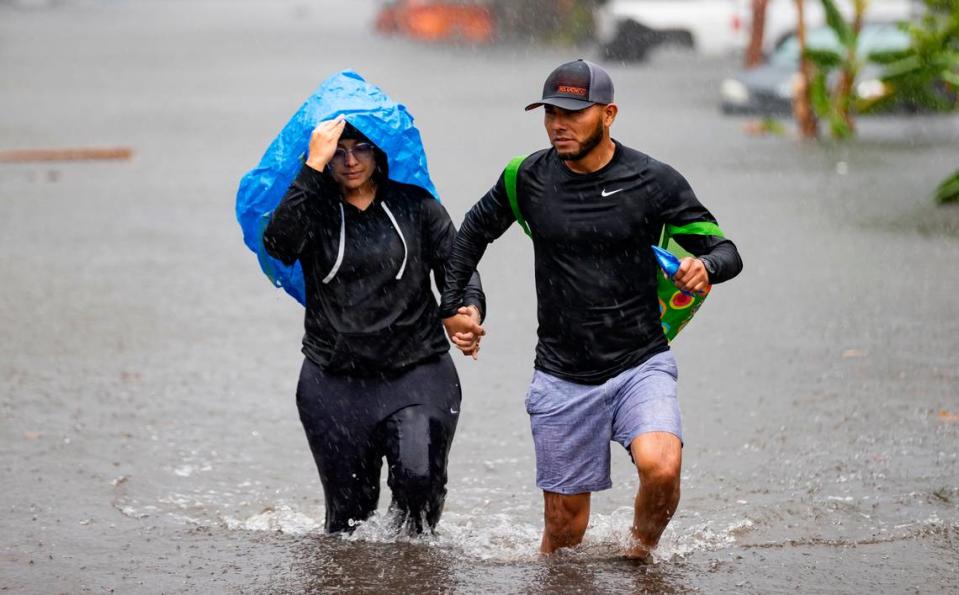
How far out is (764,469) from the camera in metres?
7.30

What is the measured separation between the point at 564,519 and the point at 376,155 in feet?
4.87

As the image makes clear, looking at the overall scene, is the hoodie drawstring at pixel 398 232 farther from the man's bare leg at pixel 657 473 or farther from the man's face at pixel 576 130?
the man's bare leg at pixel 657 473

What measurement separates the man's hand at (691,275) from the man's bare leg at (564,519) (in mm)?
931

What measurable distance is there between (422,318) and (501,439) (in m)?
2.35

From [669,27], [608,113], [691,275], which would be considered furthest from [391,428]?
[669,27]

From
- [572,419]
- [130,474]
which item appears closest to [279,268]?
[572,419]

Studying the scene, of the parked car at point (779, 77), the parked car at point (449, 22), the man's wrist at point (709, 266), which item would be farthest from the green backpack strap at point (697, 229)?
the parked car at point (449, 22)

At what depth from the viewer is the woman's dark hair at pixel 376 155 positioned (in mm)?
5625

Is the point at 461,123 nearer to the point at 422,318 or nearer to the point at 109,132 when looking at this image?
the point at 109,132

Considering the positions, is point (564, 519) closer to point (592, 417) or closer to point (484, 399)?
point (592, 417)

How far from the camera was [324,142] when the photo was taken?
5527 mm

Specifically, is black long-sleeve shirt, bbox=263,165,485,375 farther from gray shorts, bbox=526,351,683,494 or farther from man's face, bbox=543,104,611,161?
man's face, bbox=543,104,611,161

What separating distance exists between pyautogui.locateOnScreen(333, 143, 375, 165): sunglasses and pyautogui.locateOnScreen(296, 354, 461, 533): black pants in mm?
770

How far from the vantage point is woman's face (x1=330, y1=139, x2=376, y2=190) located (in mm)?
5594
